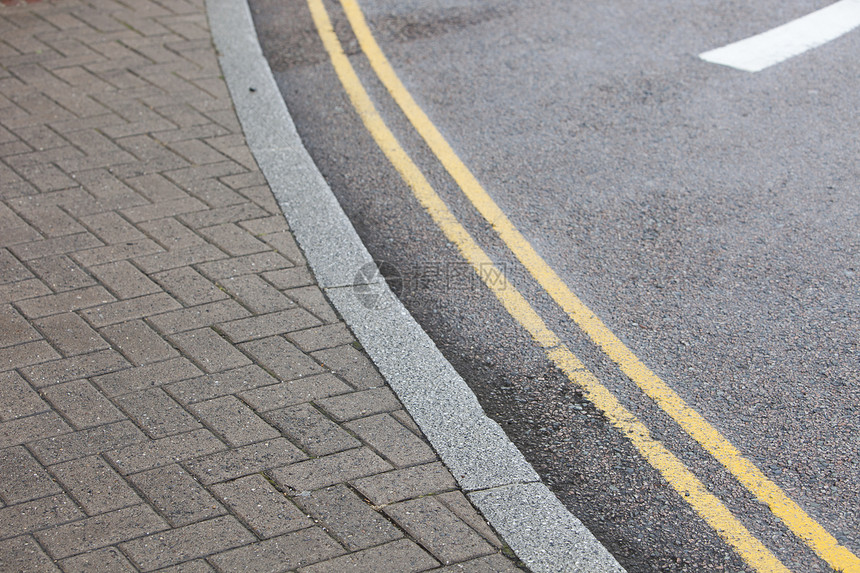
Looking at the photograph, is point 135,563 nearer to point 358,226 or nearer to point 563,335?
point 563,335

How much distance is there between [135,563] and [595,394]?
1951 mm

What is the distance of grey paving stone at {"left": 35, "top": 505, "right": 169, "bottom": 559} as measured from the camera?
304 centimetres

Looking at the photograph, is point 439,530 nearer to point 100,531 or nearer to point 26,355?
point 100,531

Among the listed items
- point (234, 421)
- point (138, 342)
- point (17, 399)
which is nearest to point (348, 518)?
point (234, 421)

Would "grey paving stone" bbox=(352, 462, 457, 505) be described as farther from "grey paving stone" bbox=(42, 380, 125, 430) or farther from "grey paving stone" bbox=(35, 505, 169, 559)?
"grey paving stone" bbox=(42, 380, 125, 430)

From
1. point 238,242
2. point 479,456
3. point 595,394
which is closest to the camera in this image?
point 479,456

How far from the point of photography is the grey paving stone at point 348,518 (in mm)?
3080

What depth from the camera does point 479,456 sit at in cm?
346

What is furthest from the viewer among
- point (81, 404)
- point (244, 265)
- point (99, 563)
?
point (244, 265)

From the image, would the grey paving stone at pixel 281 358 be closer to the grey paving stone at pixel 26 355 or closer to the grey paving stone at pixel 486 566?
the grey paving stone at pixel 26 355

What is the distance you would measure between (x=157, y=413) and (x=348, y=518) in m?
1.00

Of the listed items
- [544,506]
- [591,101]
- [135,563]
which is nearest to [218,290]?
[135,563]

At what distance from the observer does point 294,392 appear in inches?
148

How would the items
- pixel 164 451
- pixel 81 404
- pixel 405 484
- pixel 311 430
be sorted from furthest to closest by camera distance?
pixel 81 404
pixel 311 430
pixel 164 451
pixel 405 484
